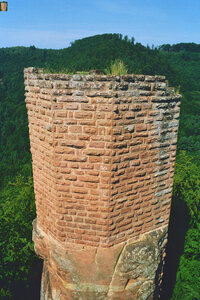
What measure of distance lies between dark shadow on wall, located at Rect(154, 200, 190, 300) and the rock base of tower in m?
3.28

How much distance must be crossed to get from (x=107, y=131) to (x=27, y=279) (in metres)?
6.75

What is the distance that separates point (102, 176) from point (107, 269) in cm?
140

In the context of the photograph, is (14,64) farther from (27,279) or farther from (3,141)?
(27,279)

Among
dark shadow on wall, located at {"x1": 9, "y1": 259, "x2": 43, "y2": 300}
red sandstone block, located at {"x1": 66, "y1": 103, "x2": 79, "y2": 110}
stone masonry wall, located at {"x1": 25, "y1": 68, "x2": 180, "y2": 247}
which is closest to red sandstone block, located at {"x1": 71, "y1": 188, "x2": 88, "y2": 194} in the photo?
stone masonry wall, located at {"x1": 25, "y1": 68, "x2": 180, "y2": 247}

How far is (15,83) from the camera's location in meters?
41.5

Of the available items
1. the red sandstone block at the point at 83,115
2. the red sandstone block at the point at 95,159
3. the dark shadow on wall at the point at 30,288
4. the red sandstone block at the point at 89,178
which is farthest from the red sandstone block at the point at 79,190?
the dark shadow on wall at the point at 30,288

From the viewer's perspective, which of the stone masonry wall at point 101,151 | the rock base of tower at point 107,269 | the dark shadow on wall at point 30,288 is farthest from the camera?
the dark shadow on wall at point 30,288

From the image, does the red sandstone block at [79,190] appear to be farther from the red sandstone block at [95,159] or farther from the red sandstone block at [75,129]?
the red sandstone block at [75,129]

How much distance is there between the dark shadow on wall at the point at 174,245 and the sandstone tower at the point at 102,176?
3.46m

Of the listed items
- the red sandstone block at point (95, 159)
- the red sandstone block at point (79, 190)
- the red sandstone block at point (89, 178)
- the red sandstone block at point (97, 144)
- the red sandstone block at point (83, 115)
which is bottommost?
the red sandstone block at point (79, 190)

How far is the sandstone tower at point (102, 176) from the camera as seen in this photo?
112 inches

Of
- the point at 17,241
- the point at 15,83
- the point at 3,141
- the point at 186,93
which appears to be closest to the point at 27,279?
the point at 17,241

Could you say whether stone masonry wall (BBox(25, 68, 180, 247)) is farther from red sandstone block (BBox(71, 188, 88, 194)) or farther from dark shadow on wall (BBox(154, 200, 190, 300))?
dark shadow on wall (BBox(154, 200, 190, 300))

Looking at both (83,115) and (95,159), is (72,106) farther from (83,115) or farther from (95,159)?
(95,159)
